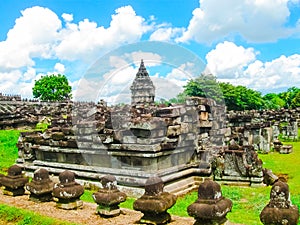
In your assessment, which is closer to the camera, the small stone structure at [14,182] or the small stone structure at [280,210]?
the small stone structure at [280,210]

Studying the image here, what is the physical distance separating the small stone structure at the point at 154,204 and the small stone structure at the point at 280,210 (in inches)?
67.5

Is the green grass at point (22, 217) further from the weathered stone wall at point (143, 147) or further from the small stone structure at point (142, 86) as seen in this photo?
the small stone structure at point (142, 86)

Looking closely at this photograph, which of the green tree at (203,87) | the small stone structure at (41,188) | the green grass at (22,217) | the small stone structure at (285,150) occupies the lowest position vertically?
the green grass at (22,217)

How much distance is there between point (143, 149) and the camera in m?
8.83

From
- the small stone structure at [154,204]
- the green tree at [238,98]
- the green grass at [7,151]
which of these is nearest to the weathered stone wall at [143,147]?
the green grass at [7,151]

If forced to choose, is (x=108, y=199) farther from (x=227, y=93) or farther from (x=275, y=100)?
(x=275, y=100)

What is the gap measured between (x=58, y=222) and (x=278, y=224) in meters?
3.98

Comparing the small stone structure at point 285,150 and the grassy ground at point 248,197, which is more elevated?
the small stone structure at point 285,150

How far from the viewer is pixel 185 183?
Answer: 9914mm

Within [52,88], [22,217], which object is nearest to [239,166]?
[22,217]

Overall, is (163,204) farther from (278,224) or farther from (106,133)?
(106,133)

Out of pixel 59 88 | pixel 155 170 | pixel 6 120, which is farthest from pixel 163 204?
pixel 59 88

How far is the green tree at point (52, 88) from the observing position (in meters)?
78.9

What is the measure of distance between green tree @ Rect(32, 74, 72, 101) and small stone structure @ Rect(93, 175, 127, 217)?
74079 mm
